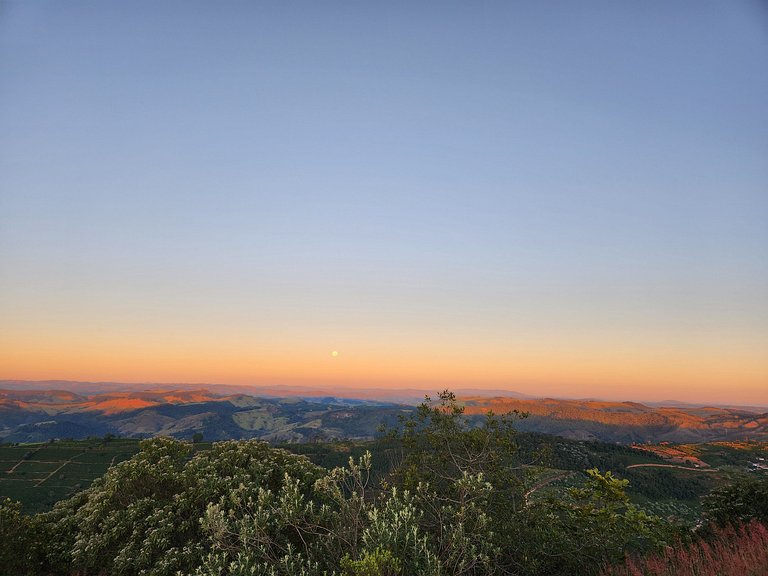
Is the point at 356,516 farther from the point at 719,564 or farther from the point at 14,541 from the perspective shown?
the point at 14,541

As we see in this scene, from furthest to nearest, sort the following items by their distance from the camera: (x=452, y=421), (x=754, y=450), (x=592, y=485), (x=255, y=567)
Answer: (x=754, y=450), (x=452, y=421), (x=592, y=485), (x=255, y=567)

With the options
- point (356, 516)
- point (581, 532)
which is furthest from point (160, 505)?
point (581, 532)

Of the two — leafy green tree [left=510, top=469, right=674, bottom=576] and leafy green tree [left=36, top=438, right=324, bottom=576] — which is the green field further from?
leafy green tree [left=510, top=469, right=674, bottom=576]

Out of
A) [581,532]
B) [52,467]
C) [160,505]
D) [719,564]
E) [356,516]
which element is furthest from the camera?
[52,467]

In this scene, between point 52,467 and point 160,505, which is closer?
point 160,505

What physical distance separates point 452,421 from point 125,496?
1390 centimetres

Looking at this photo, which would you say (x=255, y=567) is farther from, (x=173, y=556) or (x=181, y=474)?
(x=181, y=474)

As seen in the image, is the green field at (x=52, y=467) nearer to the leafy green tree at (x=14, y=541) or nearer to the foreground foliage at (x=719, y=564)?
the leafy green tree at (x=14, y=541)

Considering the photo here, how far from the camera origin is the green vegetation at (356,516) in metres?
10.7

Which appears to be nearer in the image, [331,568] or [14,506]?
[331,568]

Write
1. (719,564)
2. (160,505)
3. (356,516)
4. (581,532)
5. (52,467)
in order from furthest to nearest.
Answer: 1. (52,467)
2. (160,505)
3. (581,532)
4. (356,516)
5. (719,564)

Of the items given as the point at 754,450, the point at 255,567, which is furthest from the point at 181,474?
the point at 754,450

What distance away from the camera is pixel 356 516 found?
11.0 metres

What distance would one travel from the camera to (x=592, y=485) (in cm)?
1691
